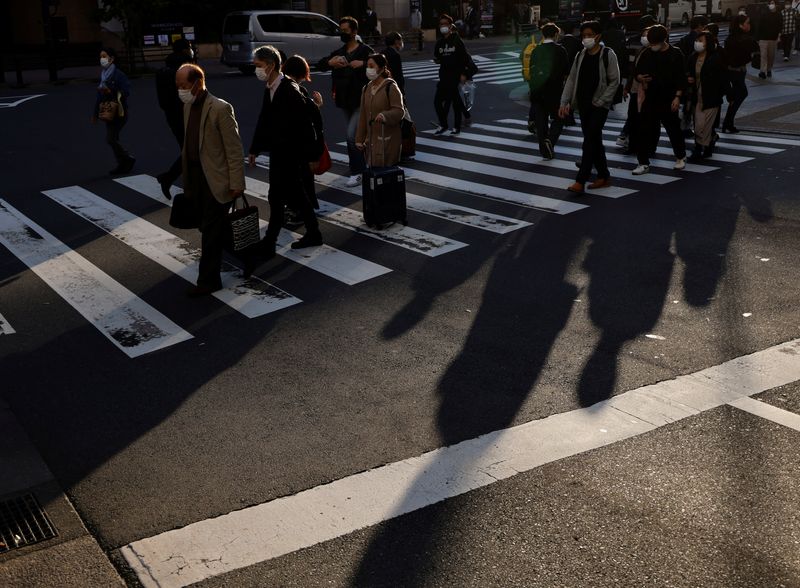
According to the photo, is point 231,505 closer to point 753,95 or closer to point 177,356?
point 177,356

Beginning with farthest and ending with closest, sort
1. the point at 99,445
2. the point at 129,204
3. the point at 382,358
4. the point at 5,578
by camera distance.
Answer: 1. the point at 129,204
2. the point at 382,358
3. the point at 99,445
4. the point at 5,578

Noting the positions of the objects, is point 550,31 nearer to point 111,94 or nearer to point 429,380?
point 111,94

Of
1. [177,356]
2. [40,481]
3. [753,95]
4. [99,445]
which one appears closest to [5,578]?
[40,481]

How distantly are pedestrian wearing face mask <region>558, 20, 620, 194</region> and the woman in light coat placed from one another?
216 cm

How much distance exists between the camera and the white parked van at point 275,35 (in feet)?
102

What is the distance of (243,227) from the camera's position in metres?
8.33

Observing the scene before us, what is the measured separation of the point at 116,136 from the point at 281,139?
5.69 m

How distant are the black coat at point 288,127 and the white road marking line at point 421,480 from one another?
4.42m

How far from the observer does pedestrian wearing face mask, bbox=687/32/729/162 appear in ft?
43.1

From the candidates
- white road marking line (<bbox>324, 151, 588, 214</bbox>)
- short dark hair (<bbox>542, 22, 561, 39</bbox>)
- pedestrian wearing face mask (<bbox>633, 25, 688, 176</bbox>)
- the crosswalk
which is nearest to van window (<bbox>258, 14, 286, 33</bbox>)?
the crosswalk

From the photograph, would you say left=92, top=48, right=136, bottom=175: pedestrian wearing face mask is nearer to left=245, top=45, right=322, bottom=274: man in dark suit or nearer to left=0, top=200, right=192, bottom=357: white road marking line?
left=0, top=200, right=192, bottom=357: white road marking line

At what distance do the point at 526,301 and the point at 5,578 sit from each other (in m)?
4.63

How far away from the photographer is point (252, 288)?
835 centimetres

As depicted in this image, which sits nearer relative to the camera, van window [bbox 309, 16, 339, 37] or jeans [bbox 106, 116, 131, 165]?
jeans [bbox 106, 116, 131, 165]
